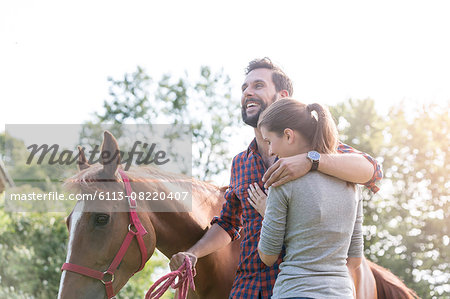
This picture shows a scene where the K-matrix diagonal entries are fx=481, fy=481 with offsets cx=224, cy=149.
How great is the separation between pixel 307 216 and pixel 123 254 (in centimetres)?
141

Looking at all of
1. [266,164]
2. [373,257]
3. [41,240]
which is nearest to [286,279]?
[266,164]

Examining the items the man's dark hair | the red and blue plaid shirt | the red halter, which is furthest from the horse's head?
the man's dark hair

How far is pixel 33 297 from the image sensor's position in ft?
40.3

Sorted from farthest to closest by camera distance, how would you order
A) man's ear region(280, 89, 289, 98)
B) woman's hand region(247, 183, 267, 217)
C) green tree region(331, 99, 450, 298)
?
green tree region(331, 99, 450, 298) < man's ear region(280, 89, 289, 98) < woman's hand region(247, 183, 267, 217)

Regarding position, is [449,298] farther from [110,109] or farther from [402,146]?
[110,109]

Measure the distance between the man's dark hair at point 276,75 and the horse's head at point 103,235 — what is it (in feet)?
4.01

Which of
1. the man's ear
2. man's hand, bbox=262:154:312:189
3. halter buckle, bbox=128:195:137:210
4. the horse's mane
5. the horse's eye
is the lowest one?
the horse's eye

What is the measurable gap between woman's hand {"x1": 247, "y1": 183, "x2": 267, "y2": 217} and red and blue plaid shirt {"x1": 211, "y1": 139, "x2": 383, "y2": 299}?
0.32 feet

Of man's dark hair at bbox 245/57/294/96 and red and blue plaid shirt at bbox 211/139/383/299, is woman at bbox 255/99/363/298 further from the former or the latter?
man's dark hair at bbox 245/57/294/96

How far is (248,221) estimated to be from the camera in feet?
10.3

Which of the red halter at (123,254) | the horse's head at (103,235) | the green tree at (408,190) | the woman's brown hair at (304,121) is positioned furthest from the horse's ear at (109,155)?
the green tree at (408,190)

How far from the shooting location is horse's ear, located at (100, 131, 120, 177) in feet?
10.2

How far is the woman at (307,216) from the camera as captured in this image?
7.10 feet

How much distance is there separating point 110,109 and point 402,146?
14400 mm
